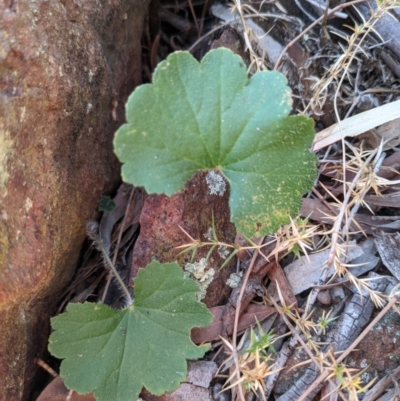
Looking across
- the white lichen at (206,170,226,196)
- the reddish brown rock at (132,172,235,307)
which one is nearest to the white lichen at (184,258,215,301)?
the reddish brown rock at (132,172,235,307)

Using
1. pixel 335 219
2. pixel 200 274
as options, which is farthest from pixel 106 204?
pixel 335 219

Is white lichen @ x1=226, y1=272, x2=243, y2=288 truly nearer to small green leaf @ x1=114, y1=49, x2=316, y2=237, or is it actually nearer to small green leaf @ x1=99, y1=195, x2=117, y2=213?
small green leaf @ x1=114, y1=49, x2=316, y2=237

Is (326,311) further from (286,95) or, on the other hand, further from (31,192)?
(31,192)

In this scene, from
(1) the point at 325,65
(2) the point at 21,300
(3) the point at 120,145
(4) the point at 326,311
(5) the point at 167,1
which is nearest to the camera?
(3) the point at 120,145

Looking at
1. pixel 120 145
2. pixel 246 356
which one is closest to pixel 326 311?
pixel 246 356

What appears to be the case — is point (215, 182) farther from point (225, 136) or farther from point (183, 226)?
point (225, 136)

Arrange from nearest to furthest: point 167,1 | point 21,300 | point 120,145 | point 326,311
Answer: point 120,145 → point 21,300 → point 326,311 → point 167,1

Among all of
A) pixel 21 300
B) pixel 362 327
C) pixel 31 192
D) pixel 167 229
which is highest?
pixel 31 192
